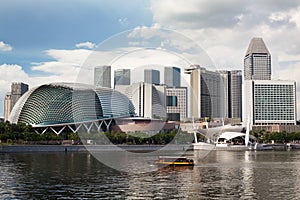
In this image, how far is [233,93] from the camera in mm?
160375

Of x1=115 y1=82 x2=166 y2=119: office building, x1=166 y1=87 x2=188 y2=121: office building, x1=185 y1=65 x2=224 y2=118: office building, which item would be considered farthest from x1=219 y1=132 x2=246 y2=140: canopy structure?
x1=115 y1=82 x2=166 y2=119: office building

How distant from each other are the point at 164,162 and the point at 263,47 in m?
141

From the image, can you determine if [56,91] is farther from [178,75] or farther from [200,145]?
[178,75]

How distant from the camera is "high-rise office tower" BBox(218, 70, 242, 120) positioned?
508 feet

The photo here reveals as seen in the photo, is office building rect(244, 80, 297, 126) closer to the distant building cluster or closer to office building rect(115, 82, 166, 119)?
the distant building cluster

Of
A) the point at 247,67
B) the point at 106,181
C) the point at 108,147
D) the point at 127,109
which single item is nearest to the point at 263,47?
the point at 247,67

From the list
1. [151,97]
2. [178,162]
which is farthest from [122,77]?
[178,162]

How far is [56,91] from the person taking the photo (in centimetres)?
7900

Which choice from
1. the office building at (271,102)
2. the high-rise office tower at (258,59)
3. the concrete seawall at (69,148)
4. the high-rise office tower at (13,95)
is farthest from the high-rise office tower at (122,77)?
the high-rise office tower at (258,59)

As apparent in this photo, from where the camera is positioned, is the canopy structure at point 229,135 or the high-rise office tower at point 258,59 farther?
the high-rise office tower at point 258,59

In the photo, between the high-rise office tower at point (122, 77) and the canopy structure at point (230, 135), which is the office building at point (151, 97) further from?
the canopy structure at point (230, 135)

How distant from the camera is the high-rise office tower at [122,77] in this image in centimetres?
1700

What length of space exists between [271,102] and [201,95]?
90175 millimetres

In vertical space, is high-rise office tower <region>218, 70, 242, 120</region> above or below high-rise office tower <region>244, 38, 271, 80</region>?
below
